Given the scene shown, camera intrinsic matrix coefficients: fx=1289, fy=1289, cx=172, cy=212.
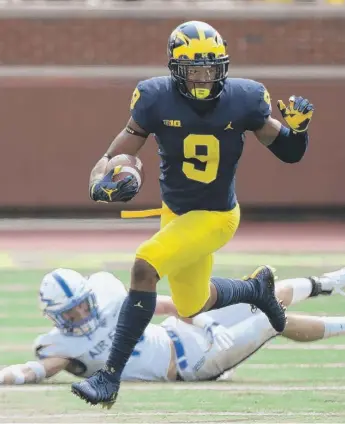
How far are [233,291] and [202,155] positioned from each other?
79cm

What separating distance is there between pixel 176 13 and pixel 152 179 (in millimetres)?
1829

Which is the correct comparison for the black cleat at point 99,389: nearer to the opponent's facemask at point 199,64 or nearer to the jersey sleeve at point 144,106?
the jersey sleeve at point 144,106

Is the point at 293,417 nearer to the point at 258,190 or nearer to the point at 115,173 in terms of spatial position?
the point at 115,173

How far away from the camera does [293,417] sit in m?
5.53

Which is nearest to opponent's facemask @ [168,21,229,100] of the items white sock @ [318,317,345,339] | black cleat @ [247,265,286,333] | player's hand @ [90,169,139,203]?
player's hand @ [90,169,139,203]

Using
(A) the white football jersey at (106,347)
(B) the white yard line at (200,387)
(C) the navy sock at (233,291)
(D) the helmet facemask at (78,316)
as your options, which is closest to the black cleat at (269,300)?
(C) the navy sock at (233,291)

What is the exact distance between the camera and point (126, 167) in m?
5.59

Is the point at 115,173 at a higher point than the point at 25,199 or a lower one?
higher

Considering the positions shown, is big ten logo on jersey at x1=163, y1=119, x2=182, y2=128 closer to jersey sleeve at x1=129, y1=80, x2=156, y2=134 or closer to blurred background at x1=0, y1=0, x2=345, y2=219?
jersey sleeve at x1=129, y1=80, x2=156, y2=134

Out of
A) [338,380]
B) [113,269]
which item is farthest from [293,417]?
[113,269]

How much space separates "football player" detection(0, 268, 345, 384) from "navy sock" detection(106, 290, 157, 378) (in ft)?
2.27

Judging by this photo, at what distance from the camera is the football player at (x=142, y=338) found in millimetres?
6242

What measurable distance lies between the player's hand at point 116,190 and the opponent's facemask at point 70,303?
0.80m

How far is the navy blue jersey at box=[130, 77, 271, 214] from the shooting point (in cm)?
573
